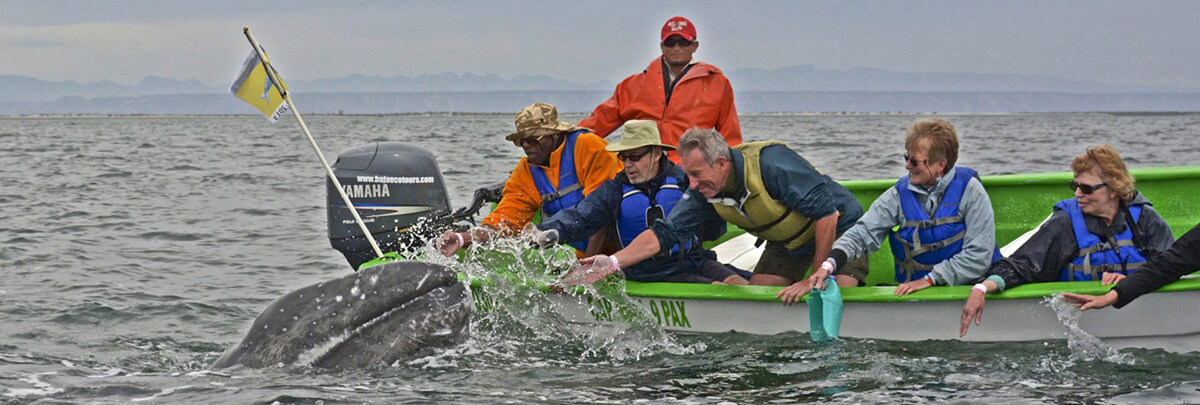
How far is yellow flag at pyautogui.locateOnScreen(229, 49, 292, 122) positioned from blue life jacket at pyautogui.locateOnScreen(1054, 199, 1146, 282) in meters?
5.37

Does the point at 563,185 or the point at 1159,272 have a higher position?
the point at 563,185

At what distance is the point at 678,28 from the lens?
28.1 ft

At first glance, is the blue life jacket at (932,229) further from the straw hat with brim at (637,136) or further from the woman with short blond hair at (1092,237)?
the straw hat with brim at (637,136)

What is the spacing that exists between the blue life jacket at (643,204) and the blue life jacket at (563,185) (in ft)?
1.94

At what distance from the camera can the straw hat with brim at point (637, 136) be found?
681cm

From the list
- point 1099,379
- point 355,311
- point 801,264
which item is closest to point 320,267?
point 801,264

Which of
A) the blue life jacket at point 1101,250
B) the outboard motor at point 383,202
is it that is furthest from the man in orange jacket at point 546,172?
the blue life jacket at point 1101,250

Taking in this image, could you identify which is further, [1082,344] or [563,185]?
[563,185]

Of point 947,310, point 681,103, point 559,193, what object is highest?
point 681,103

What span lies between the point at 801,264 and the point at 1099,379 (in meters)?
1.84

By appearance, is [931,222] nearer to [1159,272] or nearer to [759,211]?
[759,211]

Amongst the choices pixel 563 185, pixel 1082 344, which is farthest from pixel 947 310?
pixel 563 185

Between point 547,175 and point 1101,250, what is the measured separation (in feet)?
11.4

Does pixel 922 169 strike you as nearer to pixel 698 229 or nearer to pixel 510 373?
pixel 698 229
